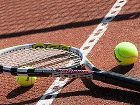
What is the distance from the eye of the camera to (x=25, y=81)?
15.6 feet

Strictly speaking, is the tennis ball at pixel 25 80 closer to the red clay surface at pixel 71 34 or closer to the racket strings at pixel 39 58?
the red clay surface at pixel 71 34

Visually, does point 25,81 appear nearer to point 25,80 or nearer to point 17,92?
point 25,80

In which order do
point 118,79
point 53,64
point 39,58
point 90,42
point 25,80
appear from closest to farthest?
point 118,79
point 25,80
point 53,64
point 39,58
point 90,42

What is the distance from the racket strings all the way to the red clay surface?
0.73 feet

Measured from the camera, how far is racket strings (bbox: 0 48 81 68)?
4914 mm

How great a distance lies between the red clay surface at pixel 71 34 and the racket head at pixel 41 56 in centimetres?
22

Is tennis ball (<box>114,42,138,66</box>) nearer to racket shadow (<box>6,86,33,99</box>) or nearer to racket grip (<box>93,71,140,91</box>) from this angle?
racket grip (<box>93,71,140,91</box>)

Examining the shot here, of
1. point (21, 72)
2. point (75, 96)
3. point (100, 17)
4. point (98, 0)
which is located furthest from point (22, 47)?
point (98, 0)

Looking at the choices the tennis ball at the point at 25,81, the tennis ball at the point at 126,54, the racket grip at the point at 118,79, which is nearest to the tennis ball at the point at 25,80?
the tennis ball at the point at 25,81

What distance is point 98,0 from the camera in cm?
768

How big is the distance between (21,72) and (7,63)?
0.60 m

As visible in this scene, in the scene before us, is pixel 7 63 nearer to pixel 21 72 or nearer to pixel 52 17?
pixel 21 72

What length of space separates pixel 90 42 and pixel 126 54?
1186 millimetres

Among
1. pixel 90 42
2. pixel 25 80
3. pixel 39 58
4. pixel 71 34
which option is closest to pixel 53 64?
pixel 39 58
